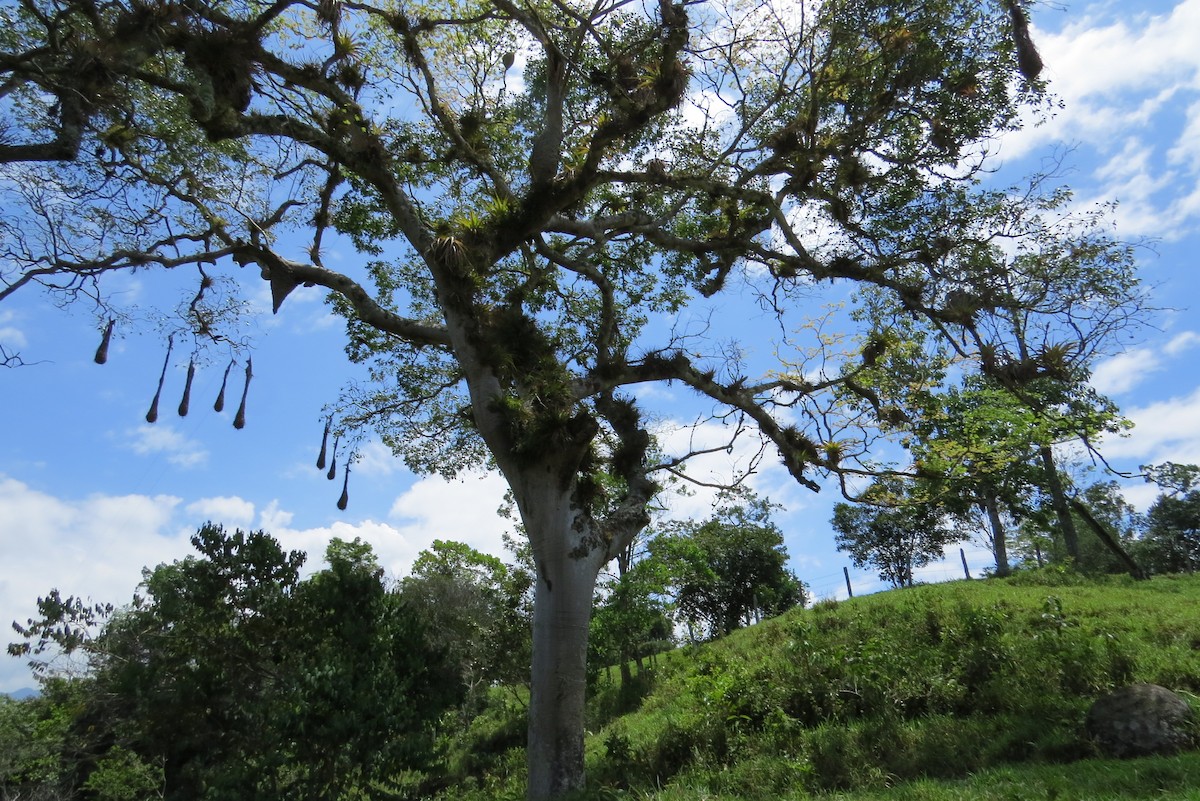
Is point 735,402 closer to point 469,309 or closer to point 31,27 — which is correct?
point 469,309

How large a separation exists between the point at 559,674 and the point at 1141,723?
5.29 m

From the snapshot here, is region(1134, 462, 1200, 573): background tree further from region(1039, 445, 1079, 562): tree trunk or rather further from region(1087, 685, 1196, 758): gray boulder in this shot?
region(1087, 685, 1196, 758): gray boulder

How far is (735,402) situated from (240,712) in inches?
263

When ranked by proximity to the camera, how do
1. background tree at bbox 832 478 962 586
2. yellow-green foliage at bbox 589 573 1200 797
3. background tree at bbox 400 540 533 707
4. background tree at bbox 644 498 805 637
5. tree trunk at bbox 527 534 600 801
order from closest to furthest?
tree trunk at bbox 527 534 600 801, yellow-green foliage at bbox 589 573 1200 797, background tree at bbox 400 540 533 707, background tree at bbox 644 498 805 637, background tree at bbox 832 478 962 586

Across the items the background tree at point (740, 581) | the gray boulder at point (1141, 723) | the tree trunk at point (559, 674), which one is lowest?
the gray boulder at point (1141, 723)

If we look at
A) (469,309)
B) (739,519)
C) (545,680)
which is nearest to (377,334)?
(469,309)

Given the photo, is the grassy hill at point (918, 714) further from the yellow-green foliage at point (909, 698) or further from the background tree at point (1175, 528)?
the background tree at point (1175, 528)

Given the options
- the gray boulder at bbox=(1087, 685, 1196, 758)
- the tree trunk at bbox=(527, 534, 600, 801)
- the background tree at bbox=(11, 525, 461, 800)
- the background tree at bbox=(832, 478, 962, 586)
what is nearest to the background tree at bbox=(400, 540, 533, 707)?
the background tree at bbox=(11, 525, 461, 800)

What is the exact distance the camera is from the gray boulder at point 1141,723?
673 centimetres

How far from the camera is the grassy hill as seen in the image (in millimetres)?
6605

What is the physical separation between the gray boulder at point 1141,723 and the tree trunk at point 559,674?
4.83m

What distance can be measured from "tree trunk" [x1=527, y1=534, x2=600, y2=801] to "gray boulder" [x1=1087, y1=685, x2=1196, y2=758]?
15.8 ft

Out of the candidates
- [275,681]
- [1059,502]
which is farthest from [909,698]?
[1059,502]

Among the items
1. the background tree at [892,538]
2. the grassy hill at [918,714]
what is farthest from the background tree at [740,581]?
the grassy hill at [918,714]
